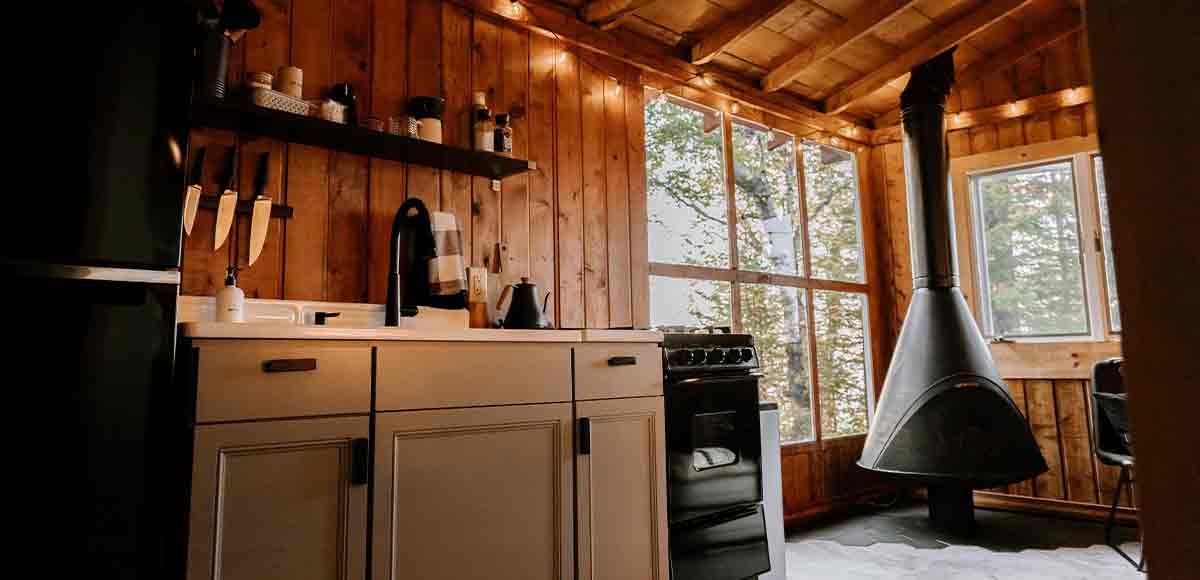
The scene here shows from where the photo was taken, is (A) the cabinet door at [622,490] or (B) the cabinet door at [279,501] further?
(A) the cabinet door at [622,490]

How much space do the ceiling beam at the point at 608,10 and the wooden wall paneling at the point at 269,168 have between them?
135 centimetres

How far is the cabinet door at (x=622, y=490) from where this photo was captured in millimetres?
2191

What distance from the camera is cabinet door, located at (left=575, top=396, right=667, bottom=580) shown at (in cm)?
219

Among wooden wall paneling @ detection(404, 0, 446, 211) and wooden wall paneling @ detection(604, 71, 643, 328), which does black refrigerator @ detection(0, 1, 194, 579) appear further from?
wooden wall paneling @ detection(604, 71, 643, 328)

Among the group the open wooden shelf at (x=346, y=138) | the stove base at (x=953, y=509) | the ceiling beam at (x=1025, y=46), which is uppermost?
the ceiling beam at (x=1025, y=46)

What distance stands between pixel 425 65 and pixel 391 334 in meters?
1.32

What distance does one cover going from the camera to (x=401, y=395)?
5.99ft

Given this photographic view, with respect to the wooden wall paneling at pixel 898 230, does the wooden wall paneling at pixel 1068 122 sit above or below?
above

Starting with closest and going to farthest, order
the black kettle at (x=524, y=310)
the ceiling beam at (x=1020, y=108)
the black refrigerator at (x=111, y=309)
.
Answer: the black refrigerator at (x=111, y=309) → the black kettle at (x=524, y=310) → the ceiling beam at (x=1020, y=108)

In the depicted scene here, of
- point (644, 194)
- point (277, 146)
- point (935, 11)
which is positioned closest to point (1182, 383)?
point (277, 146)

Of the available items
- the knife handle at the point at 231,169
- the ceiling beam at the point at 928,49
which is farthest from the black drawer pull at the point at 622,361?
the ceiling beam at the point at 928,49

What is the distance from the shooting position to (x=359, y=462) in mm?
1721

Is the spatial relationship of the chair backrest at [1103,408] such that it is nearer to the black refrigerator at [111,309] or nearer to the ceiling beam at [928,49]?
the ceiling beam at [928,49]

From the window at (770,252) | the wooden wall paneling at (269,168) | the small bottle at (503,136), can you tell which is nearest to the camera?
the wooden wall paneling at (269,168)
